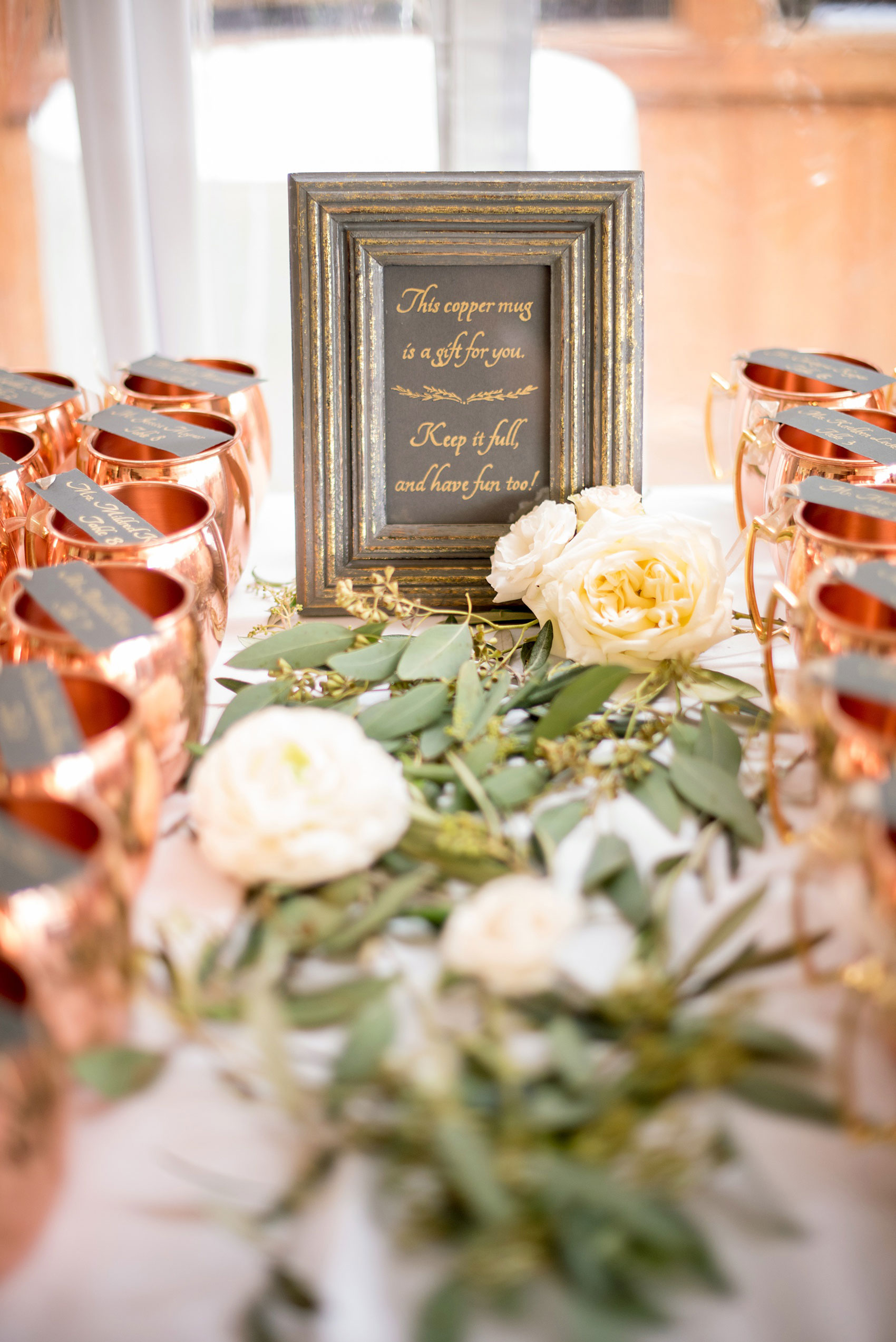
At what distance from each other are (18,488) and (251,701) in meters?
0.28

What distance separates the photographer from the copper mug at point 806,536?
630mm

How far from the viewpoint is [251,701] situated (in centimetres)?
65

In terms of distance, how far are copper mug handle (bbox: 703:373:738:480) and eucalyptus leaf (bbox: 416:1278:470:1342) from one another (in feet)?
2.77

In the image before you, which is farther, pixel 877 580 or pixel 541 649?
pixel 541 649

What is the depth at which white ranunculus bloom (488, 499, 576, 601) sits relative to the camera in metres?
0.76

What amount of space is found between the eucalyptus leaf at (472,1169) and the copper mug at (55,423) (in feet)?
2.17

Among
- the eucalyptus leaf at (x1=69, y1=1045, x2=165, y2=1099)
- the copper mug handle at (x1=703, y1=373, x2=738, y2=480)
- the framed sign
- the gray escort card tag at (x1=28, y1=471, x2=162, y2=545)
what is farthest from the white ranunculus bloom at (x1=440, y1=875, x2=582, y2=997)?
the copper mug handle at (x1=703, y1=373, x2=738, y2=480)

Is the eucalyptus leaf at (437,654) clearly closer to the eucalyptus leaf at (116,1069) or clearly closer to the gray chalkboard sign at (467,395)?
the gray chalkboard sign at (467,395)

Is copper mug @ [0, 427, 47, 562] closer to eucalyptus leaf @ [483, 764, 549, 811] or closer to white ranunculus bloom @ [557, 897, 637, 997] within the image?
eucalyptus leaf @ [483, 764, 549, 811]

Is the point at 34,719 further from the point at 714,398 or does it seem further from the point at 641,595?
the point at 714,398

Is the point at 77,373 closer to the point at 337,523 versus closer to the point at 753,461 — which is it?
the point at 337,523

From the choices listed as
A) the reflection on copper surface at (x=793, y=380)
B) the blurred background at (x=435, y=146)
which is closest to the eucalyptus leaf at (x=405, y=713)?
the reflection on copper surface at (x=793, y=380)

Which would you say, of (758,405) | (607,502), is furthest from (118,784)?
(758,405)

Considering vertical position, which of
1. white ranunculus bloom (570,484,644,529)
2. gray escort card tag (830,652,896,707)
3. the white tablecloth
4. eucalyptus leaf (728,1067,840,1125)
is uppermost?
white ranunculus bloom (570,484,644,529)
